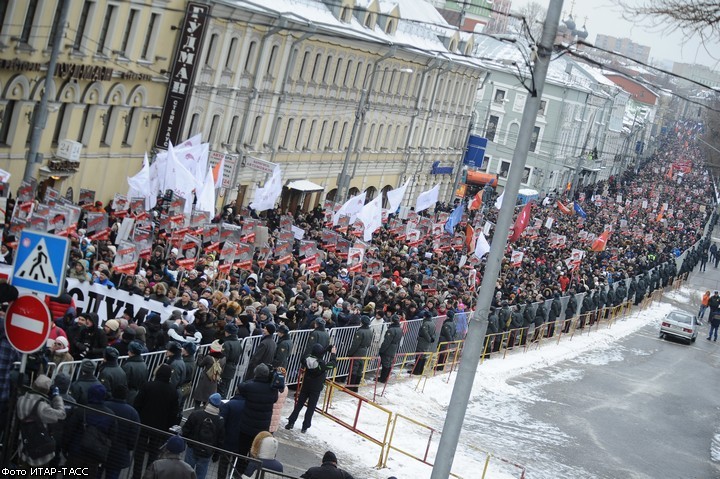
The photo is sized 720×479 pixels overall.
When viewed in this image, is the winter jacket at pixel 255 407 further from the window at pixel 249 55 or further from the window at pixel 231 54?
the window at pixel 249 55

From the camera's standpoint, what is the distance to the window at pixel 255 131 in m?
44.3

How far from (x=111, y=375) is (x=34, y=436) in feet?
6.53

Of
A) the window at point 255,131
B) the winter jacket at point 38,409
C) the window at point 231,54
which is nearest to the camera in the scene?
the winter jacket at point 38,409

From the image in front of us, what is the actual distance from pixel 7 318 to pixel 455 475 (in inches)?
328

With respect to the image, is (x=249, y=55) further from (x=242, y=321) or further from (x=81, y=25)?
(x=242, y=321)

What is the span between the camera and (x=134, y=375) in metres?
13.2

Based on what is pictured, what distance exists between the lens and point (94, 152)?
34.1 metres

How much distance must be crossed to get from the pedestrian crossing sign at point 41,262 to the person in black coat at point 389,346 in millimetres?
11110

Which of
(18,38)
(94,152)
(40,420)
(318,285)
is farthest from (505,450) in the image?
(94,152)

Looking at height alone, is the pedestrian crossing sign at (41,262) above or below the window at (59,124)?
below

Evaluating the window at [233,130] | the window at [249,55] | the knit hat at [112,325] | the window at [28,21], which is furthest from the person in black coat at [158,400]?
the window at [233,130]

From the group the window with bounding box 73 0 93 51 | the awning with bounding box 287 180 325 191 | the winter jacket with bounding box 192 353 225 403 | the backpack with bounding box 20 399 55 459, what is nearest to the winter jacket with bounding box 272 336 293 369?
the winter jacket with bounding box 192 353 225 403

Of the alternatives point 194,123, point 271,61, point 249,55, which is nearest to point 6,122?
point 194,123

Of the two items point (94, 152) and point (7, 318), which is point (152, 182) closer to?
point (94, 152)
